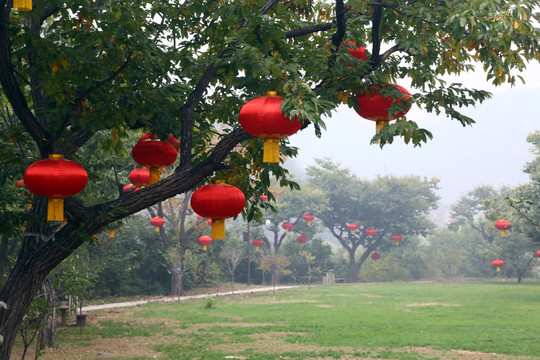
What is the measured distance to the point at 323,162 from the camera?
56062mm

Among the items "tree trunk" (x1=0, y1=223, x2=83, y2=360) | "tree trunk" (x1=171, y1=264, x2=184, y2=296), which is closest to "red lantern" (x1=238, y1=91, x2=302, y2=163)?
"tree trunk" (x1=0, y1=223, x2=83, y2=360)

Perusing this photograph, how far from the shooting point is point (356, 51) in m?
6.51

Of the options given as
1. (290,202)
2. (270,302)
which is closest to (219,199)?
(270,302)

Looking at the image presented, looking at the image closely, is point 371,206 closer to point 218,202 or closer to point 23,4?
point 218,202

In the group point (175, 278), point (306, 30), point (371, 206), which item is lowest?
point (175, 278)

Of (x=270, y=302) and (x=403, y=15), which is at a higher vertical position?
(x=403, y=15)

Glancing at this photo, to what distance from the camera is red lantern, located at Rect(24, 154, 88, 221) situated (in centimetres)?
524

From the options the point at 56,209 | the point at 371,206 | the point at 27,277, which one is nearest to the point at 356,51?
the point at 56,209

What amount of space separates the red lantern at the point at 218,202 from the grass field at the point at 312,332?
22.9 feet

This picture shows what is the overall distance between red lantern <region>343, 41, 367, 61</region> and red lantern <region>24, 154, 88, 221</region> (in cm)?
312

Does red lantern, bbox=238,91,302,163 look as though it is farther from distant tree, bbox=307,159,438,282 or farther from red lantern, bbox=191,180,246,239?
distant tree, bbox=307,159,438,282

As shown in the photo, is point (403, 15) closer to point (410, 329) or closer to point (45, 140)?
point (45, 140)

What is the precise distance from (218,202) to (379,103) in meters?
1.87

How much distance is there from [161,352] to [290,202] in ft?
115
